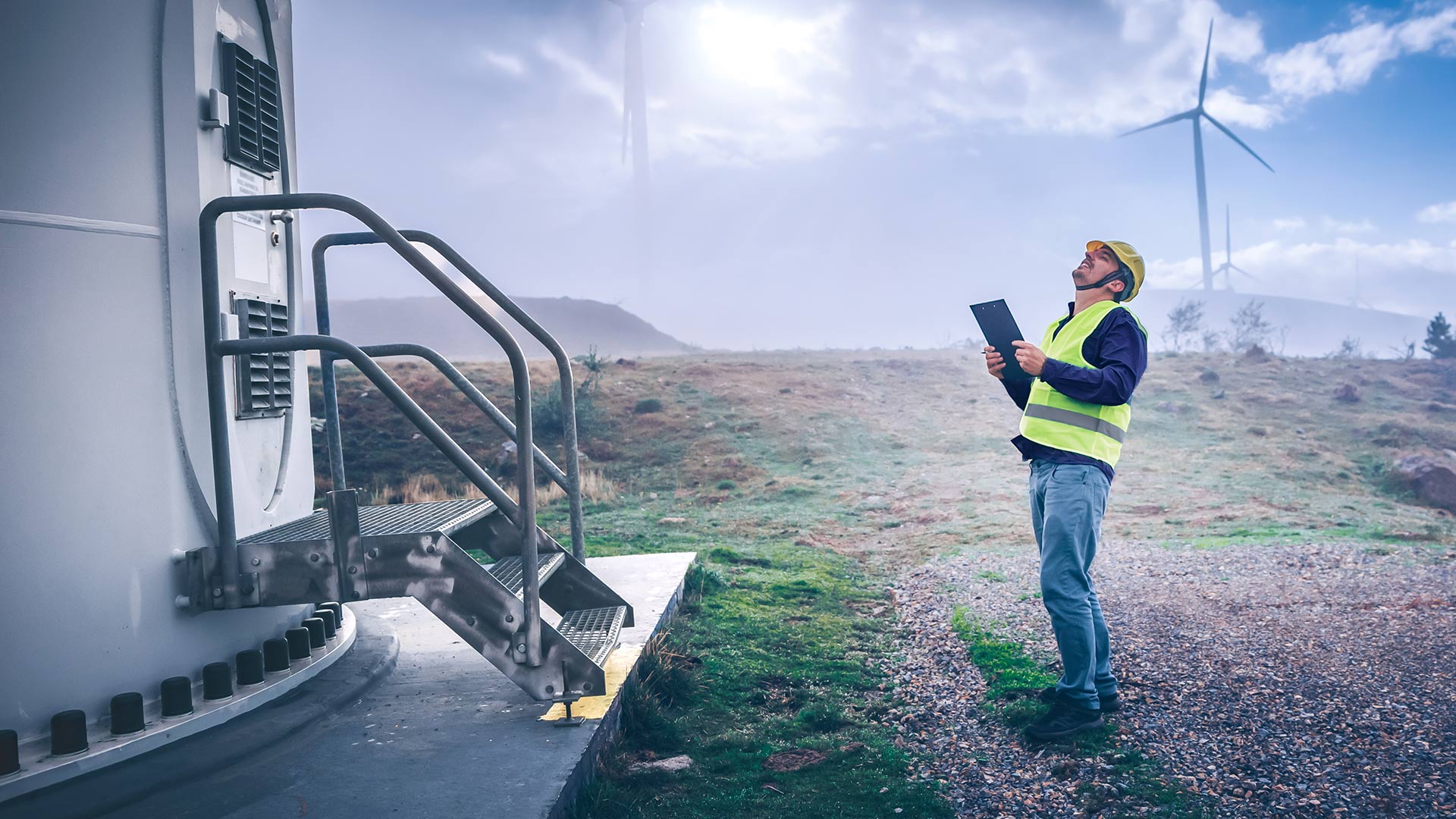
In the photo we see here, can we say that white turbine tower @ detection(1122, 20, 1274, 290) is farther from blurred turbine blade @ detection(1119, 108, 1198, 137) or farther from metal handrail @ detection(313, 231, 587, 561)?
metal handrail @ detection(313, 231, 587, 561)

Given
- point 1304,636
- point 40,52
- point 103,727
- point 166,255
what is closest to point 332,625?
point 103,727

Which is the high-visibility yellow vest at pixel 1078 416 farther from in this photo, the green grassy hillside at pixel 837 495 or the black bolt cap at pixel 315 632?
the black bolt cap at pixel 315 632

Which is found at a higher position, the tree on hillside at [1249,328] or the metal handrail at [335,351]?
the tree on hillside at [1249,328]

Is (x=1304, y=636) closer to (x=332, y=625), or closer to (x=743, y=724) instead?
(x=743, y=724)

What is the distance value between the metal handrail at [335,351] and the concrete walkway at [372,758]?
39 centimetres

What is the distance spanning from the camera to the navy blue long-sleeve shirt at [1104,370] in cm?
378

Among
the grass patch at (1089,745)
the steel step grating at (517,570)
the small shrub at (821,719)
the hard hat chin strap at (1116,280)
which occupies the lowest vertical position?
the small shrub at (821,719)

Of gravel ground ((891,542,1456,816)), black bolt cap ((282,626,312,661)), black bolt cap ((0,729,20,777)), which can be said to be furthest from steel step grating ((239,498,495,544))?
gravel ground ((891,542,1456,816))

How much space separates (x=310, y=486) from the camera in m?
4.67

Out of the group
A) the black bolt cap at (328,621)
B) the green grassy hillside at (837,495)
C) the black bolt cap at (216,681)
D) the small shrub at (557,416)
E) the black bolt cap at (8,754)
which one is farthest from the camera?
the small shrub at (557,416)

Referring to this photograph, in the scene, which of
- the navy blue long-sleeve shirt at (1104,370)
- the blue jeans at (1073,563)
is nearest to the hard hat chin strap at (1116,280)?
the navy blue long-sleeve shirt at (1104,370)

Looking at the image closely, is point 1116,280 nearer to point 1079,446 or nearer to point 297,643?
point 1079,446

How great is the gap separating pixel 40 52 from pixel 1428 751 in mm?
5807

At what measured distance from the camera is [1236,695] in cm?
426
